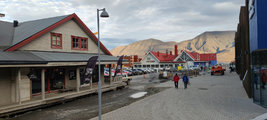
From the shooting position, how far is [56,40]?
1753 centimetres

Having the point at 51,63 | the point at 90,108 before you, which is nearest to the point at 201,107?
the point at 90,108

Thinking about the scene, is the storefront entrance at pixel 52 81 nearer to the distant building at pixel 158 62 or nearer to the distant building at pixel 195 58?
the distant building at pixel 158 62

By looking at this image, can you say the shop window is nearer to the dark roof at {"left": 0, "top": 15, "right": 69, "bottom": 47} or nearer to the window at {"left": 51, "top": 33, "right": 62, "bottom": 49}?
the window at {"left": 51, "top": 33, "right": 62, "bottom": 49}

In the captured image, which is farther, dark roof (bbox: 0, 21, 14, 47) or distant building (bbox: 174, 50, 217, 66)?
distant building (bbox: 174, 50, 217, 66)

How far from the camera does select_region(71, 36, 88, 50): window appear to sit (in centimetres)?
1955

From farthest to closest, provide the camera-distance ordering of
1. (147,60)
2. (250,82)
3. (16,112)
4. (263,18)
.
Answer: (147,60) < (250,82) < (16,112) < (263,18)

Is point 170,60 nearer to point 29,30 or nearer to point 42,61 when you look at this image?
point 29,30

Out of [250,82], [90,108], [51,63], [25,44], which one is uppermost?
[25,44]

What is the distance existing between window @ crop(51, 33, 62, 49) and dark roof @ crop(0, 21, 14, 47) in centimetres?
334

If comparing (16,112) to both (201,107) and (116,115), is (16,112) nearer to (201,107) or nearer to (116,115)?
(116,115)

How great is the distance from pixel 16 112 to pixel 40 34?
6.67 meters

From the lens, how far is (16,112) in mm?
11891

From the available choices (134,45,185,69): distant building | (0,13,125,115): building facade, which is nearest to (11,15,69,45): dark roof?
Answer: (0,13,125,115): building facade

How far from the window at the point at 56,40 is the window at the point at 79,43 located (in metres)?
1.57
